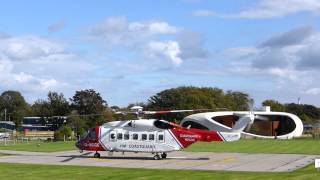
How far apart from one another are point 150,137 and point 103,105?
7528cm

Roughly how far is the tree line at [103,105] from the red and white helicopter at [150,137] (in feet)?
68.7

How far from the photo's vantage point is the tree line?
349ft

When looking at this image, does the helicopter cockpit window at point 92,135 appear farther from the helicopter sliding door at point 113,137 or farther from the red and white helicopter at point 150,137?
the helicopter sliding door at point 113,137

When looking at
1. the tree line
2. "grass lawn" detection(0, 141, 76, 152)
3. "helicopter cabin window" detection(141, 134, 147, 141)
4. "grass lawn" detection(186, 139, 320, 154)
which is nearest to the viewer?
"helicopter cabin window" detection(141, 134, 147, 141)

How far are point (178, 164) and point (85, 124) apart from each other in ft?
226

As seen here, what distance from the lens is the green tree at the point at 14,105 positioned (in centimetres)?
17675

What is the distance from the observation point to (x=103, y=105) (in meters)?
114

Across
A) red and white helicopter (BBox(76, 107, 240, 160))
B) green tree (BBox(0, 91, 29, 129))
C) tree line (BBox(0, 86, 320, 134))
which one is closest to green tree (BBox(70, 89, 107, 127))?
tree line (BBox(0, 86, 320, 134))

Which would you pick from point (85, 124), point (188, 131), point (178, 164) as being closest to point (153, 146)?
point (188, 131)

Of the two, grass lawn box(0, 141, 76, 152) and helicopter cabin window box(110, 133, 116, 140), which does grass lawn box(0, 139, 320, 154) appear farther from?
helicopter cabin window box(110, 133, 116, 140)

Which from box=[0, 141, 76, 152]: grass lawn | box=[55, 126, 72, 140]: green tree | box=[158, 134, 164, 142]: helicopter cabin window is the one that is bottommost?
box=[0, 141, 76, 152]: grass lawn

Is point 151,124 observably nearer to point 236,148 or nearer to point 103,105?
point 236,148

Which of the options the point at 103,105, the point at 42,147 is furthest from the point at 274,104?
the point at 42,147

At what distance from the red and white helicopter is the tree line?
20.9 meters
